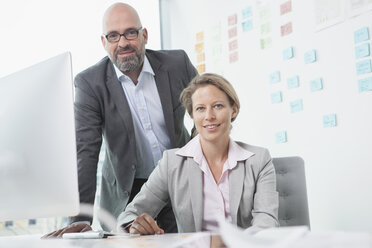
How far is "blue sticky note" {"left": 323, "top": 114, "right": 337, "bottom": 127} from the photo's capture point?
2572 mm

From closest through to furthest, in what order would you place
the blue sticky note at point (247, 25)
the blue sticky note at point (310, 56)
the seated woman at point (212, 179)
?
the seated woman at point (212, 179)
the blue sticky note at point (310, 56)
the blue sticky note at point (247, 25)

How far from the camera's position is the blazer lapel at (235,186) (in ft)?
5.11

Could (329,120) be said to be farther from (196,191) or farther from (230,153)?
(196,191)

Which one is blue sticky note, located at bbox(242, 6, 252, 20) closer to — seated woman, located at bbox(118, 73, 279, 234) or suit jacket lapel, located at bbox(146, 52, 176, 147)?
suit jacket lapel, located at bbox(146, 52, 176, 147)

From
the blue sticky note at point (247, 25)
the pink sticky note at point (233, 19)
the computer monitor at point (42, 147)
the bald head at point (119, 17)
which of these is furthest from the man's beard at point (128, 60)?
the pink sticky note at point (233, 19)

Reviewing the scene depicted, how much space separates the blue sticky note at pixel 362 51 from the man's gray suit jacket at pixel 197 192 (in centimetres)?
108

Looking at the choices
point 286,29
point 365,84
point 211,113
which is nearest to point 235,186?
point 211,113

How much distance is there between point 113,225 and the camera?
1945mm

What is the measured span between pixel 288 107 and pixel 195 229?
1544mm

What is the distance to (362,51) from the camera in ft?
7.88

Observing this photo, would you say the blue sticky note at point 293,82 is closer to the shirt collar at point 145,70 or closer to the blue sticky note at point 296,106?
the blue sticky note at point 296,106

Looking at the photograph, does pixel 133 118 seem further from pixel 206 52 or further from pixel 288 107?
pixel 206 52

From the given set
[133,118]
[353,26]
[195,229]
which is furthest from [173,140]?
[353,26]

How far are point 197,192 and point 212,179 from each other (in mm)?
81
